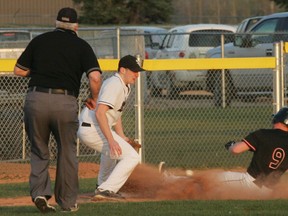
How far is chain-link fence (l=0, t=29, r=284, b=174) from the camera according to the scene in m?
15.1

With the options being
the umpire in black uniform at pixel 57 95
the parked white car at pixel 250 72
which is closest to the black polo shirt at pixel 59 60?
the umpire in black uniform at pixel 57 95

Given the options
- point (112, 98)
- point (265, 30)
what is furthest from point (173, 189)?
point (265, 30)

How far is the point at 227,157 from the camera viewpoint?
15.8 metres

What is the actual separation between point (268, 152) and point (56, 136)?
2.43m

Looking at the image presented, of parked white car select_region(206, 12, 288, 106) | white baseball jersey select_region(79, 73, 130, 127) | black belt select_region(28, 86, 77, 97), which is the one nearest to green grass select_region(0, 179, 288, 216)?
white baseball jersey select_region(79, 73, 130, 127)

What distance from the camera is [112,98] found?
34.9 feet

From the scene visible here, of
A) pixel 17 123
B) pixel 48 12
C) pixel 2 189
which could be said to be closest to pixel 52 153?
pixel 17 123

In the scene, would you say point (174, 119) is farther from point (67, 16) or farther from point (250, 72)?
point (67, 16)

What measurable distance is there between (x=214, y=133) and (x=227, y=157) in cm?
247

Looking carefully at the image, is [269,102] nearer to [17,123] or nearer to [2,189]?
[17,123]

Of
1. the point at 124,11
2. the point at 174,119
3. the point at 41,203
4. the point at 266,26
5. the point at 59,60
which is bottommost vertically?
the point at 124,11

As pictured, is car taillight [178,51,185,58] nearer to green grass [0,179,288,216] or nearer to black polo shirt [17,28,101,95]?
green grass [0,179,288,216]

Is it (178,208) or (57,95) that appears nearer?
(57,95)

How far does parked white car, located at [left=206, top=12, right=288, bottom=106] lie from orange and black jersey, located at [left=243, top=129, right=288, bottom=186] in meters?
7.47
